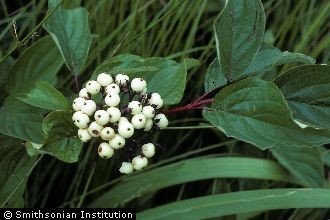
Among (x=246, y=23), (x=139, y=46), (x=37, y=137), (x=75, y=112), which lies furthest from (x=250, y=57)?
(x=139, y=46)

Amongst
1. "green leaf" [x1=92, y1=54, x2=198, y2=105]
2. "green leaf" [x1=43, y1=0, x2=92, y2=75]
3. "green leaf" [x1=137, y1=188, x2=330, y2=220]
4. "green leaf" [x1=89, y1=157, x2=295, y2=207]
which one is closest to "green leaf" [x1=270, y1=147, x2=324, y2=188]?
"green leaf" [x1=89, y1=157, x2=295, y2=207]

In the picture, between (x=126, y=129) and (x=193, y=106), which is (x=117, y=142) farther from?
(x=193, y=106)

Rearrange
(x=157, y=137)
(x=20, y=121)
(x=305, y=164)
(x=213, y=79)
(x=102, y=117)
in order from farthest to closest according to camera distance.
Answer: (x=157, y=137) → (x=305, y=164) → (x=20, y=121) → (x=213, y=79) → (x=102, y=117)

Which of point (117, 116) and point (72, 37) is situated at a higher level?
point (72, 37)

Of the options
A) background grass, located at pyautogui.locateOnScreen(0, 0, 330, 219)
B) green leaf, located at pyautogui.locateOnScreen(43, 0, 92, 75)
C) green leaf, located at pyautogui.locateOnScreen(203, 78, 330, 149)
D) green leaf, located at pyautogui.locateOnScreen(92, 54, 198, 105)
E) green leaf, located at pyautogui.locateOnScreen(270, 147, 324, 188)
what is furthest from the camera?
background grass, located at pyautogui.locateOnScreen(0, 0, 330, 219)

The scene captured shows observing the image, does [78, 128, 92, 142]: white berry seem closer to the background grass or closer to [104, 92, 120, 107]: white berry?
[104, 92, 120, 107]: white berry

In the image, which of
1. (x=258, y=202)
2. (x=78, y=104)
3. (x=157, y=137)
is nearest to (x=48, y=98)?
(x=78, y=104)

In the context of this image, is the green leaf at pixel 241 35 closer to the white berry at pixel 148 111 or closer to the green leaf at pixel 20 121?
the white berry at pixel 148 111
